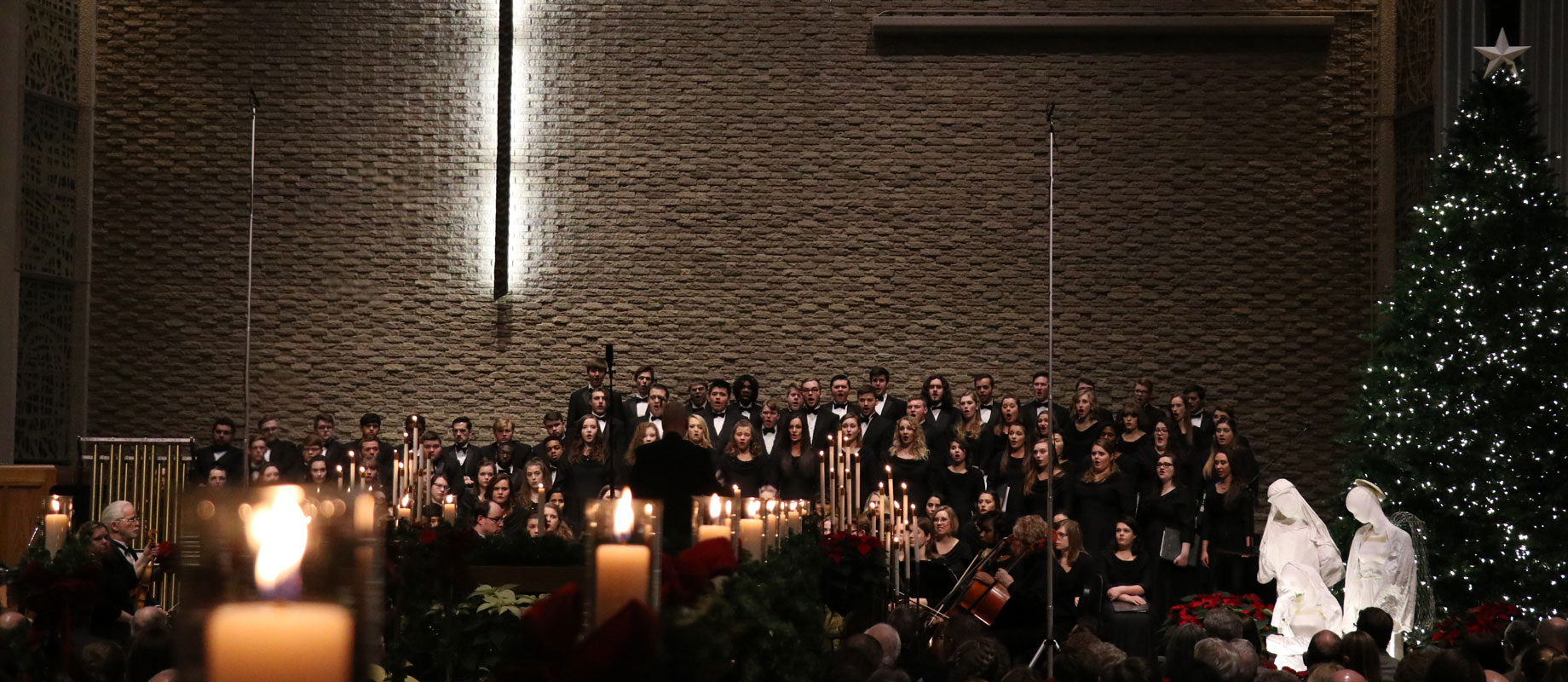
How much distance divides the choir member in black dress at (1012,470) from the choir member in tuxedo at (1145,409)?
1081 millimetres

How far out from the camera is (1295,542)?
8617 mm

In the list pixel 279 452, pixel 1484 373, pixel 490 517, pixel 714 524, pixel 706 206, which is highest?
pixel 706 206

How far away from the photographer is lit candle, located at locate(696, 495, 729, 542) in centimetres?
239

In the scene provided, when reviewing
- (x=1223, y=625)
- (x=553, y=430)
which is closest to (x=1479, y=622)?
(x=1223, y=625)

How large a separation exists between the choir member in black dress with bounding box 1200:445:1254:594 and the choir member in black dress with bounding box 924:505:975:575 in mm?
2226

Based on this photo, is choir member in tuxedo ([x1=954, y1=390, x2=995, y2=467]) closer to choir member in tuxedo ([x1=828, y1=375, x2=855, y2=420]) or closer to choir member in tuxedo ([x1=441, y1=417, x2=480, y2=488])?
choir member in tuxedo ([x1=828, y1=375, x2=855, y2=420])

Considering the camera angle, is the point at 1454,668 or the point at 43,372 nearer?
the point at 1454,668

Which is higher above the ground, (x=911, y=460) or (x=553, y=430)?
(x=553, y=430)

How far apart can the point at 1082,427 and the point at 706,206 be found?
4.33 metres

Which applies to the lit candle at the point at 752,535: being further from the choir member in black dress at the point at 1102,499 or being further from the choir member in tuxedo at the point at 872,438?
the choir member in tuxedo at the point at 872,438

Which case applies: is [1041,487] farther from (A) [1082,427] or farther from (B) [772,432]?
(B) [772,432]

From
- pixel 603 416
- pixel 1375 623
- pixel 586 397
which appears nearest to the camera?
pixel 1375 623

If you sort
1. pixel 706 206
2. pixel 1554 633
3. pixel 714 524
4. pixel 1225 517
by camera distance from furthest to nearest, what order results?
pixel 706 206, pixel 1225 517, pixel 1554 633, pixel 714 524

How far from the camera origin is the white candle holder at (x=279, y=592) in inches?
32.8
